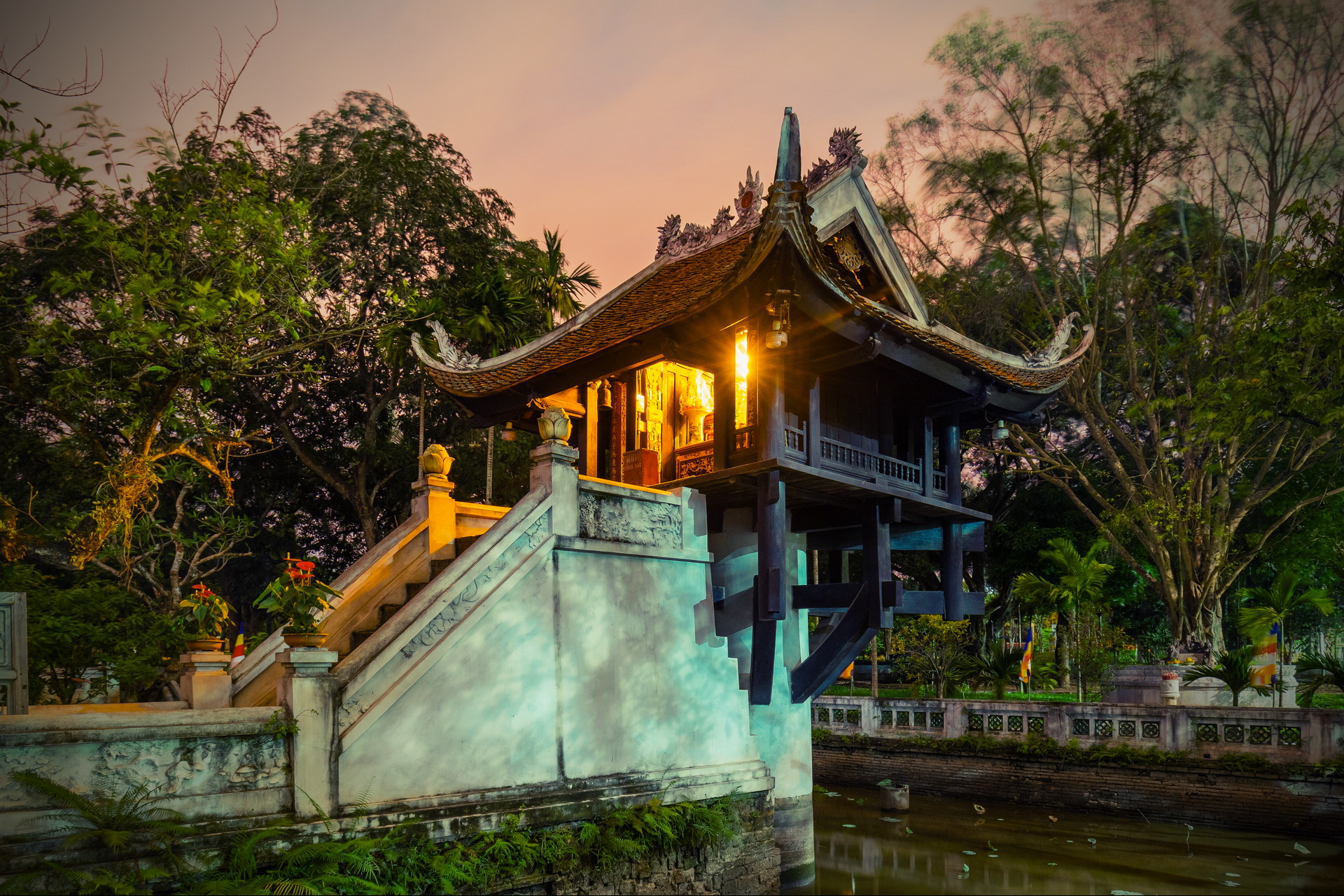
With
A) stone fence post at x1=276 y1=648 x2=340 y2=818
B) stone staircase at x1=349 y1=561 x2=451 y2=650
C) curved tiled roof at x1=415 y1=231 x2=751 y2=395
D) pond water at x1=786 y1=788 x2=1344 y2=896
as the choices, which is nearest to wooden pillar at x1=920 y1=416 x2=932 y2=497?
curved tiled roof at x1=415 y1=231 x2=751 y2=395

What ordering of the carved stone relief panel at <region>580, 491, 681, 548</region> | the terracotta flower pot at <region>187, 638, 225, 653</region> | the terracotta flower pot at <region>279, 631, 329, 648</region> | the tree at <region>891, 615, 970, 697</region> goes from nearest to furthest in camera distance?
the terracotta flower pot at <region>279, 631, 329, 648</region> → the terracotta flower pot at <region>187, 638, 225, 653</region> → the carved stone relief panel at <region>580, 491, 681, 548</region> → the tree at <region>891, 615, 970, 697</region>

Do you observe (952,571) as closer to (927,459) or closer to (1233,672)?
(927,459)

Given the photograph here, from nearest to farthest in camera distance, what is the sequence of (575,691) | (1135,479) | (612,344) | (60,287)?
(60,287)
(575,691)
(612,344)
(1135,479)

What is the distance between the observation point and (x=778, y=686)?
10.6 m

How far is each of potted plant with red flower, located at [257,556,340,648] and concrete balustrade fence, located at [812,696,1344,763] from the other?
13.0 m

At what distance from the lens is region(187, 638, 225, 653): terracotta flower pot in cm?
832

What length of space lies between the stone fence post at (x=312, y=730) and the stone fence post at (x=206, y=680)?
7.12 feet

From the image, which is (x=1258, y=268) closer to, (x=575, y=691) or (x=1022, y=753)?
(x=1022, y=753)

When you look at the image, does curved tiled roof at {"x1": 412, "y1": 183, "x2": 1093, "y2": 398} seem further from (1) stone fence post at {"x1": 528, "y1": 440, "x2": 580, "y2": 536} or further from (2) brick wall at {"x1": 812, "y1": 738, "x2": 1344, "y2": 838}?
(2) brick wall at {"x1": 812, "y1": 738, "x2": 1344, "y2": 838}

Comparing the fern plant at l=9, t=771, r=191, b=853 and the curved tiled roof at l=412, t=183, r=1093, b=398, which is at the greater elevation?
the curved tiled roof at l=412, t=183, r=1093, b=398

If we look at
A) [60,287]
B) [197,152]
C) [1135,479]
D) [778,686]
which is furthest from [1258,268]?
[60,287]

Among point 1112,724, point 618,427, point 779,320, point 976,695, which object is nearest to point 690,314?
point 779,320

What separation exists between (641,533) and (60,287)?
18.7 ft

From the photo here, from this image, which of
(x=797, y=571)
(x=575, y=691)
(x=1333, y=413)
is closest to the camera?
(x=575, y=691)
